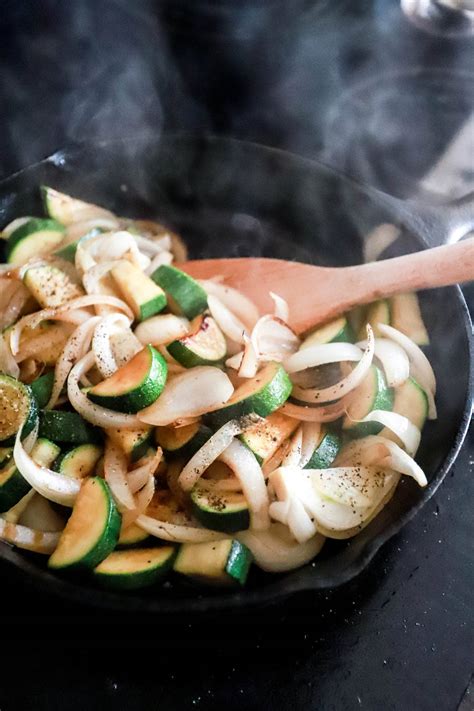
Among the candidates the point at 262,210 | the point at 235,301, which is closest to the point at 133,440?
the point at 235,301

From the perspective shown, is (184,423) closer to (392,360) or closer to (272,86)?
(392,360)

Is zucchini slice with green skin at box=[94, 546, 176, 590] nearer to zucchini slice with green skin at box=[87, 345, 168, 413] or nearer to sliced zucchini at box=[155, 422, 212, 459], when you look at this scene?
sliced zucchini at box=[155, 422, 212, 459]

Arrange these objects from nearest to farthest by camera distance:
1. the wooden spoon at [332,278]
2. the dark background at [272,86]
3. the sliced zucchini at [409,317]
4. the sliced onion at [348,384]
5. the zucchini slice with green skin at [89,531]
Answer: the zucchini slice with green skin at [89,531] < the sliced onion at [348,384] < the wooden spoon at [332,278] < the sliced zucchini at [409,317] < the dark background at [272,86]

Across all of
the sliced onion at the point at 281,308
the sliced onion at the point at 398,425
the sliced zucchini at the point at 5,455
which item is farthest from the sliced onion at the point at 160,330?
the sliced onion at the point at 398,425

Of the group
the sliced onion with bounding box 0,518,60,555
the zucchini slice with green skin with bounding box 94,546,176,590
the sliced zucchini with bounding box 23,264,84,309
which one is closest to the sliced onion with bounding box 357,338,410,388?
the zucchini slice with green skin with bounding box 94,546,176,590

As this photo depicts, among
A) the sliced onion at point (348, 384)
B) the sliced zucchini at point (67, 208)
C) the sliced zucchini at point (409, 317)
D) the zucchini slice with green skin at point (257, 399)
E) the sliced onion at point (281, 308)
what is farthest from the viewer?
the sliced zucchini at point (67, 208)

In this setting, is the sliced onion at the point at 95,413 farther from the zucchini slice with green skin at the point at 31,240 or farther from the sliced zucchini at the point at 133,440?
the zucchini slice with green skin at the point at 31,240

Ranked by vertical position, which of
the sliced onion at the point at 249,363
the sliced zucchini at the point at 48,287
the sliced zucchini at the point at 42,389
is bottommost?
the sliced onion at the point at 249,363

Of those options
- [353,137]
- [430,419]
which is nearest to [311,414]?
[430,419]
